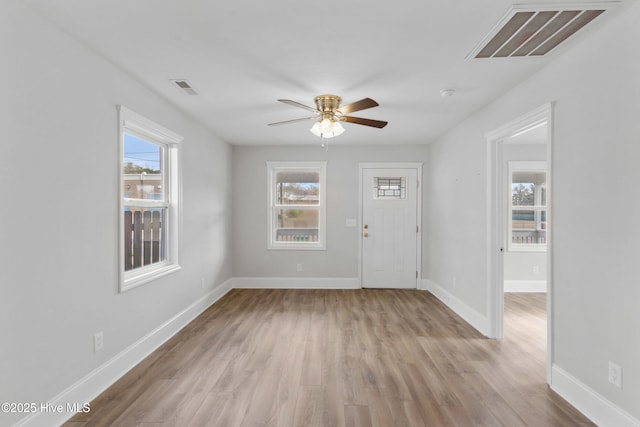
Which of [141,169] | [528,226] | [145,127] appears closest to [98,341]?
[141,169]

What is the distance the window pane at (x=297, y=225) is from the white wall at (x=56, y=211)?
287 centimetres

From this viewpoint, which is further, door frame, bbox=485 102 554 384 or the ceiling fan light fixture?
door frame, bbox=485 102 554 384

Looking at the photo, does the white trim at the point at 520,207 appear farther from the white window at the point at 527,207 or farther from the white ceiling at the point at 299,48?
the white ceiling at the point at 299,48

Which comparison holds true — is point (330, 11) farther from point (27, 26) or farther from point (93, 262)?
point (93, 262)

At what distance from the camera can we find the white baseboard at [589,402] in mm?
1852

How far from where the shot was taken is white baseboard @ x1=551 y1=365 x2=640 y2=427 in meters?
1.85

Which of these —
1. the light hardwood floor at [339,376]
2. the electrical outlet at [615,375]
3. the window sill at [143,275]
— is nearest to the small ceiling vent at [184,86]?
the window sill at [143,275]

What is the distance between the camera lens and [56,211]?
78.4 inches

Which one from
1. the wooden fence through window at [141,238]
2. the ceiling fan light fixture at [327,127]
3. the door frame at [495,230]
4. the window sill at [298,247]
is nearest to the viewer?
the wooden fence through window at [141,238]

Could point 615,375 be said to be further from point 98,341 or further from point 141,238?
point 141,238

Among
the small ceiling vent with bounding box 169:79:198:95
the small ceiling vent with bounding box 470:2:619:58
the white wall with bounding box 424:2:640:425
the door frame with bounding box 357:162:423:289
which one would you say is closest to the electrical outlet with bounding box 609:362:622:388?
the white wall with bounding box 424:2:640:425

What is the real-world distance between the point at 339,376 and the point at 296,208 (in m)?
3.42

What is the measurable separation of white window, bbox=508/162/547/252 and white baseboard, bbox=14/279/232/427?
539 centimetres

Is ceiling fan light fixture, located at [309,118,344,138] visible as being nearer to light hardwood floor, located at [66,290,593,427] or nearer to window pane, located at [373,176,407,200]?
light hardwood floor, located at [66,290,593,427]
